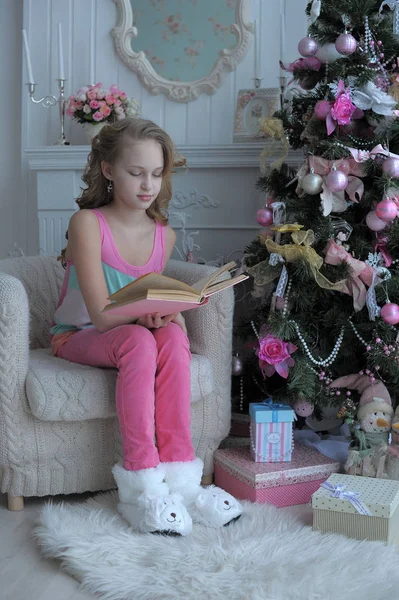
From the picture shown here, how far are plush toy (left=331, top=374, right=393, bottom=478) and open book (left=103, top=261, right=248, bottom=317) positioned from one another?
25.6 inches

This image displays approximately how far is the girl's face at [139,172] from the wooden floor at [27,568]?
0.91m

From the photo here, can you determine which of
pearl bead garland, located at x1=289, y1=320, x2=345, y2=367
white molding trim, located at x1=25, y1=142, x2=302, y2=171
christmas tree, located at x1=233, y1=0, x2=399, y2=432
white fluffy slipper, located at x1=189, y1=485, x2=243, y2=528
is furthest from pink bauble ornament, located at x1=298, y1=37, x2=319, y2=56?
white fluffy slipper, located at x1=189, y1=485, x2=243, y2=528

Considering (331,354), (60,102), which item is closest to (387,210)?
(331,354)

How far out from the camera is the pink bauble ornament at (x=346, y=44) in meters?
2.22

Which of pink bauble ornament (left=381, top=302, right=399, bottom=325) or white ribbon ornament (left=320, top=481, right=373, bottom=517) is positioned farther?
pink bauble ornament (left=381, top=302, right=399, bottom=325)

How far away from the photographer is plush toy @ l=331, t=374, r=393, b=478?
2164mm

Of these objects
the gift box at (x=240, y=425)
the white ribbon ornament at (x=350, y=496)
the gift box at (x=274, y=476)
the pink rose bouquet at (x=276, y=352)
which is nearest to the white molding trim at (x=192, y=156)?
the pink rose bouquet at (x=276, y=352)

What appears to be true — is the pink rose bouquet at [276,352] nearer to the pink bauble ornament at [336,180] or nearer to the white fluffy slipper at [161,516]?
the pink bauble ornament at [336,180]

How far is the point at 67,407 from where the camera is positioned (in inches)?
78.7

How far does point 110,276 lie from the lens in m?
2.24

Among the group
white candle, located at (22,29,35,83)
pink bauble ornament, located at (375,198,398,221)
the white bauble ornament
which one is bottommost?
pink bauble ornament, located at (375,198,398,221)

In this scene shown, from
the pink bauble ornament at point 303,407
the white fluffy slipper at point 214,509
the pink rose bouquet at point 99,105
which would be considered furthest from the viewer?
the pink rose bouquet at point 99,105

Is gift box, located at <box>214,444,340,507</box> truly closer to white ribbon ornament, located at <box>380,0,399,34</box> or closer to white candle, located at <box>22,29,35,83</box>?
white ribbon ornament, located at <box>380,0,399,34</box>

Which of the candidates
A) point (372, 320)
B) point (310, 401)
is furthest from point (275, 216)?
point (310, 401)
